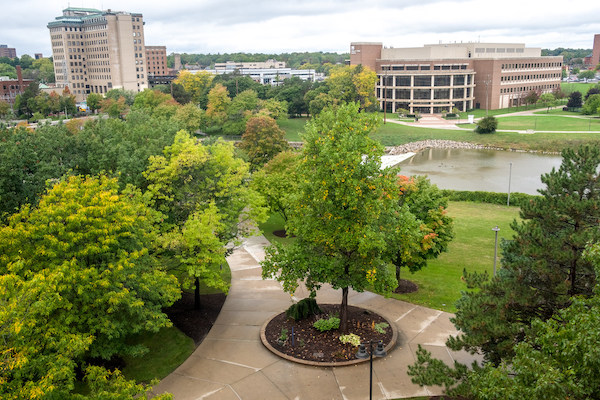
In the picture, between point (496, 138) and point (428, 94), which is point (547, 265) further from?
point (428, 94)

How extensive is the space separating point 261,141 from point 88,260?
36396 millimetres

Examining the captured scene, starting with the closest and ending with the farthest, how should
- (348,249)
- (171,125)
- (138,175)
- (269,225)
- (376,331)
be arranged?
(348,249), (376,331), (138,175), (171,125), (269,225)

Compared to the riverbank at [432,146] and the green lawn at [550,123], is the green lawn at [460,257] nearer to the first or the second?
the riverbank at [432,146]

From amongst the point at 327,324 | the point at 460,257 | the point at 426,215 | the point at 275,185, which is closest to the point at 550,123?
the point at 460,257

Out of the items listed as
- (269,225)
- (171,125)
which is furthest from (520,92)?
(171,125)

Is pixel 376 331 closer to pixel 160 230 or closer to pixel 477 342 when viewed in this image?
pixel 477 342

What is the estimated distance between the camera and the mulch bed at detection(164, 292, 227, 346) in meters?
22.2

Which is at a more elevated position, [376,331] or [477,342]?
[477,342]

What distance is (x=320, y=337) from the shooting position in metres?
20.7

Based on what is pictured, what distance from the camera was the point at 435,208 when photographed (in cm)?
2538

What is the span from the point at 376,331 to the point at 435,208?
7.20 m

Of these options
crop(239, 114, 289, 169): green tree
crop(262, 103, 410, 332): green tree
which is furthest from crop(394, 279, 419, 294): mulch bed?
crop(239, 114, 289, 169): green tree

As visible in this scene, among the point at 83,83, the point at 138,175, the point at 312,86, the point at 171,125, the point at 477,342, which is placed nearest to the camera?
the point at 477,342

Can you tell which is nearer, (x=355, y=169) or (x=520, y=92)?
(x=355, y=169)
